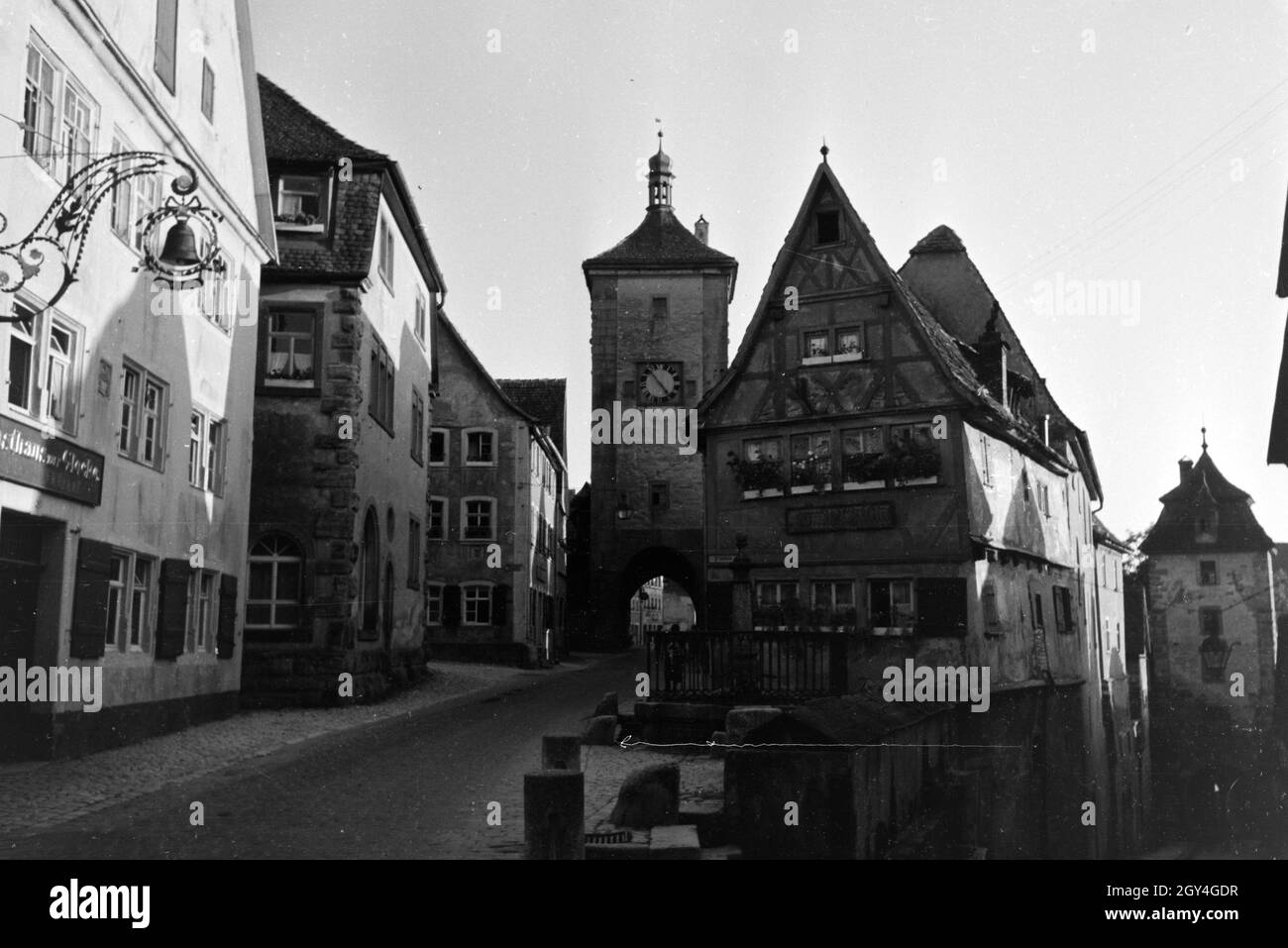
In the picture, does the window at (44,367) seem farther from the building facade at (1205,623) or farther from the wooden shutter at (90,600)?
the building facade at (1205,623)

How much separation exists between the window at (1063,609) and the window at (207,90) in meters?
18.1

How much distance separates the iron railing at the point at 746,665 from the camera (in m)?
16.2

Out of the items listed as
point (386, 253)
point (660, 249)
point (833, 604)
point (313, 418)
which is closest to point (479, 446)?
point (660, 249)

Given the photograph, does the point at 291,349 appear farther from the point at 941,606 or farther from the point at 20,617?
the point at 941,606

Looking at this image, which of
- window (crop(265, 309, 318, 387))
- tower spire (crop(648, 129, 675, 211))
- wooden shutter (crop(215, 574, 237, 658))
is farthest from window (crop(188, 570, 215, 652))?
tower spire (crop(648, 129, 675, 211))

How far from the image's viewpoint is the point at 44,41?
506 inches

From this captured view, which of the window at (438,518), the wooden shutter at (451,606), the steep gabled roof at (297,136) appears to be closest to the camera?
the steep gabled roof at (297,136)

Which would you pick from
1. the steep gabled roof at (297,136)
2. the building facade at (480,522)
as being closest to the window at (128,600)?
the steep gabled roof at (297,136)

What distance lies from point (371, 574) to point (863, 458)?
967cm

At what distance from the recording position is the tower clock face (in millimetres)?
Answer: 48000

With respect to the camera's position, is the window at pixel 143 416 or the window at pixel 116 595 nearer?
the window at pixel 116 595
